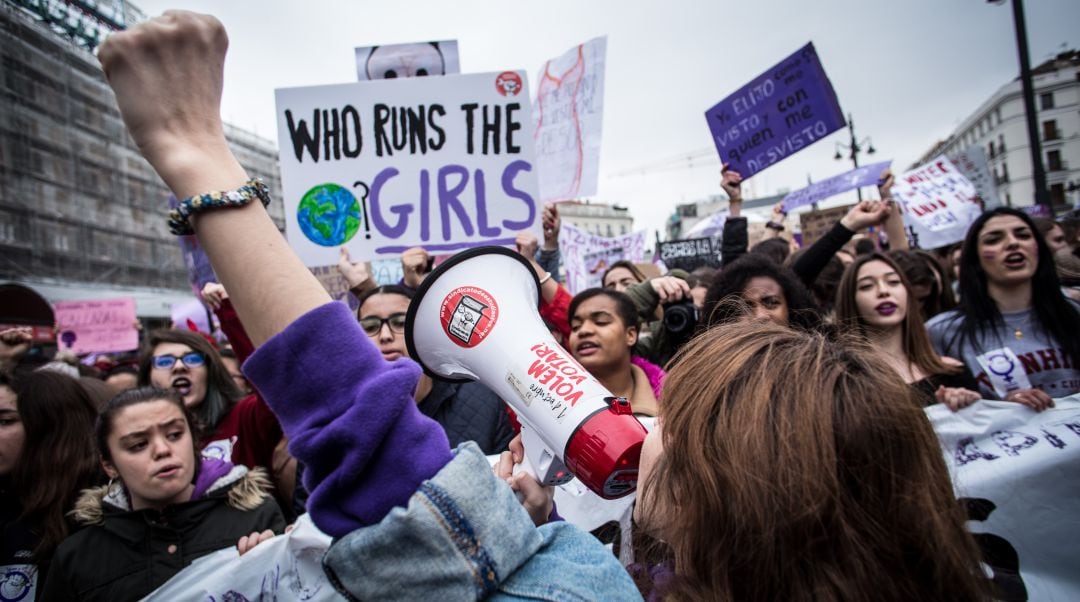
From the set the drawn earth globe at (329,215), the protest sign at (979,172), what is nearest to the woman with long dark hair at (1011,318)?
the drawn earth globe at (329,215)

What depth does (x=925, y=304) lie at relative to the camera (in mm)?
3666

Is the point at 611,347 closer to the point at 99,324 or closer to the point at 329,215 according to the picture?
the point at 329,215

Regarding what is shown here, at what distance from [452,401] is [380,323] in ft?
1.60

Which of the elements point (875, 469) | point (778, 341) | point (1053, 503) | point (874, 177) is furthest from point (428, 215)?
point (874, 177)

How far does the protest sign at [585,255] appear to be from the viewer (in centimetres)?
848

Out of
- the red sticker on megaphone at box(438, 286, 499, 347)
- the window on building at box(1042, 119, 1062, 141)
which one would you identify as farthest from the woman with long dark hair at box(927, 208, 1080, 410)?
the window on building at box(1042, 119, 1062, 141)

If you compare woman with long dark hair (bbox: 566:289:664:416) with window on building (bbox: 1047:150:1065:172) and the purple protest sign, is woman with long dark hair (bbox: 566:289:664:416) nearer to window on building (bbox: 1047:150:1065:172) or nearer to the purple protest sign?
the purple protest sign

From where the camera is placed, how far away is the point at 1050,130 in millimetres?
44156

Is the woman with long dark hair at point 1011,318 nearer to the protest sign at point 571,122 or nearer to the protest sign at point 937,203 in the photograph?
the protest sign at point 571,122

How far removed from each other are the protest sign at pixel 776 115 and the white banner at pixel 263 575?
13.3 ft

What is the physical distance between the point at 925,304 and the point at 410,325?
3.55 m

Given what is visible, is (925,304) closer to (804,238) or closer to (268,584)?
(268,584)

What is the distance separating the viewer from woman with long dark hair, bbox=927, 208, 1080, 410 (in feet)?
8.27

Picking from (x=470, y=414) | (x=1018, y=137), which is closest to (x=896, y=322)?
(x=470, y=414)
